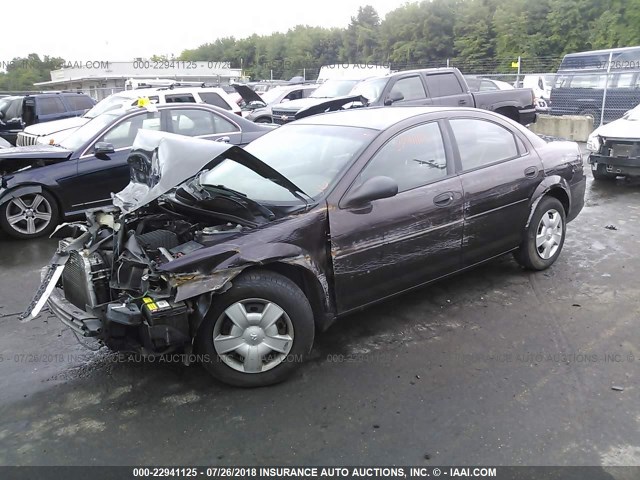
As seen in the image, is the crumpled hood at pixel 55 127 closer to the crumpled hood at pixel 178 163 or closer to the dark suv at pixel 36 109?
the dark suv at pixel 36 109

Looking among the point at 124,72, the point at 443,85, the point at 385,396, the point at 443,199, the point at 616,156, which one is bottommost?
the point at 385,396

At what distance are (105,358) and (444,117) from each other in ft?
10.5

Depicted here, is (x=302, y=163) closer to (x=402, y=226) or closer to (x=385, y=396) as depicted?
(x=402, y=226)

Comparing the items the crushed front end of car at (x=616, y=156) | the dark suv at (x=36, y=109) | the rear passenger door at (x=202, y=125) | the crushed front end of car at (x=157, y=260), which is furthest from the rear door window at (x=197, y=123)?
the dark suv at (x=36, y=109)

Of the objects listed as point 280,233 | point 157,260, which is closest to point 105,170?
point 157,260

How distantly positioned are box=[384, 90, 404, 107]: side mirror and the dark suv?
360 inches

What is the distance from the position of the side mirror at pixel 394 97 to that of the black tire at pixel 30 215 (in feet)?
20.6

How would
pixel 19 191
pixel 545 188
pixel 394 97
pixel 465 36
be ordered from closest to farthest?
pixel 545 188 < pixel 19 191 < pixel 394 97 < pixel 465 36

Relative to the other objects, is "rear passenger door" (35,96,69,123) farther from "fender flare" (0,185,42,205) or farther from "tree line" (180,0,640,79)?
"tree line" (180,0,640,79)

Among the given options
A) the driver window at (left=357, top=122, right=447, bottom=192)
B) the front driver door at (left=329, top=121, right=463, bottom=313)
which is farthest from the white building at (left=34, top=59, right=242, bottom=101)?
the front driver door at (left=329, top=121, right=463, bottom=313)

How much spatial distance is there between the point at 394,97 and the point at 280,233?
7.84m

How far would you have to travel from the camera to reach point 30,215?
21.8 ft

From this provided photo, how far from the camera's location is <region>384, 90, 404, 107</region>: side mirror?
1022cm

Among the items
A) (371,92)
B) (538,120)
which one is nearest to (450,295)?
(371,92)
